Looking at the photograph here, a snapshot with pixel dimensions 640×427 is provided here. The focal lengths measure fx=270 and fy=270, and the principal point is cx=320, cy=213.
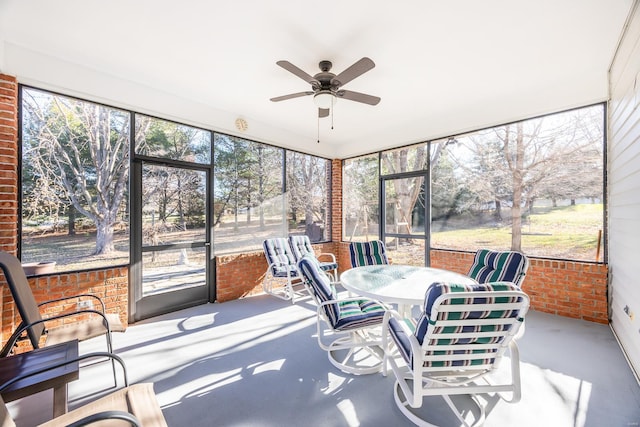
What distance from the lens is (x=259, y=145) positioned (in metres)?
4.72

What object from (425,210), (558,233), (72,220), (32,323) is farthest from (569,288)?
(72,220)

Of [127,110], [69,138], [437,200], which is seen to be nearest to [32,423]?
[69,138]

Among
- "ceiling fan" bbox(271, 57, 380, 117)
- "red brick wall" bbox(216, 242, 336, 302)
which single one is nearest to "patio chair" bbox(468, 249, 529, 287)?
"ceiling fan" bbox(271, 57, 380, 117)

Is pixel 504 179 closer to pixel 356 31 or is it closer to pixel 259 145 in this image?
pixel 356 31

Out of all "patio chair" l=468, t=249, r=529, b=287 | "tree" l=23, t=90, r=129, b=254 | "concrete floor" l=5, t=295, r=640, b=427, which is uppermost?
"tree" l=23, t=90, r=129, b=254

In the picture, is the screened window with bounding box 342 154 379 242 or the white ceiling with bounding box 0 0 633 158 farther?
the screened window with bounding box 342 154 379 242

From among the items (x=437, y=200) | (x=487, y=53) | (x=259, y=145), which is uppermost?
(x=487, y=53)

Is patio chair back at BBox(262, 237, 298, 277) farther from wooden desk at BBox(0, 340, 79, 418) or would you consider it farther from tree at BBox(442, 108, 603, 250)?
tree at BBox(442, 108, 603, 250)

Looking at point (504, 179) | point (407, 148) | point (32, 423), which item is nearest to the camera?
point (32, 423)

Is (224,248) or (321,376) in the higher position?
(224,248)

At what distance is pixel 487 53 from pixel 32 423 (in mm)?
4655

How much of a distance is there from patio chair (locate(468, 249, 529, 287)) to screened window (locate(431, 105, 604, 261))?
4.97 ft

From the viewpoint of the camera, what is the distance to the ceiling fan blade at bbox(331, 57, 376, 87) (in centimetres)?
225

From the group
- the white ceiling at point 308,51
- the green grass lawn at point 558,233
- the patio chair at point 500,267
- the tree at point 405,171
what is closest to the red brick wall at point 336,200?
the tree at point 405,171
